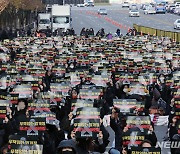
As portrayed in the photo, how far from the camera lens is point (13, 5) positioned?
6788cm

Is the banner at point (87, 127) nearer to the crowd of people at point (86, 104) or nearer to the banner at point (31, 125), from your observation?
the crowd of people at point (86, 104)

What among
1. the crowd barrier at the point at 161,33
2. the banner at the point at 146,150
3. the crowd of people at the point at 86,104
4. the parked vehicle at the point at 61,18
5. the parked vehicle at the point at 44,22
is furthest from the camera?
the parked vehicle at the point at 61,18

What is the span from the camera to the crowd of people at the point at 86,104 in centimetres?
1092

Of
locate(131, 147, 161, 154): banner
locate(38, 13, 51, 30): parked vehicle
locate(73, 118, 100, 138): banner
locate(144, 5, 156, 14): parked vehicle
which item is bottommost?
locate(144, 5, 156, 14): parked vehicle

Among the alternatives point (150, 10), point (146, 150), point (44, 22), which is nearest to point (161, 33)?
point (44, 22)

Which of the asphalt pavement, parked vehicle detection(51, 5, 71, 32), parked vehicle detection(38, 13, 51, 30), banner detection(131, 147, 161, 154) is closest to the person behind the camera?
banner detection(131, 147, 161, 154)

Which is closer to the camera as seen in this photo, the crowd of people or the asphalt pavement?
the crowd of people

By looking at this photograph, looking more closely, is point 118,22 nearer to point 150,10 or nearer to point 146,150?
point 150,10

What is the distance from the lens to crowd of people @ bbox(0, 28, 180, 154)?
35.8ft

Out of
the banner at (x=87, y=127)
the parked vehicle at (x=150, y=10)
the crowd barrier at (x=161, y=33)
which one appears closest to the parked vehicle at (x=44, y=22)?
the crowd barrier at (x=161, y=33)

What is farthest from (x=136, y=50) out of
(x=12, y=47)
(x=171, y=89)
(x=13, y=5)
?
(x=13, y=5)

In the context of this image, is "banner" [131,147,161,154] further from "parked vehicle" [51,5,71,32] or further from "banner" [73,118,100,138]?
"parked vehicle" [51,5,71,32]

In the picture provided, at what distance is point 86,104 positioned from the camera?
13.5 m

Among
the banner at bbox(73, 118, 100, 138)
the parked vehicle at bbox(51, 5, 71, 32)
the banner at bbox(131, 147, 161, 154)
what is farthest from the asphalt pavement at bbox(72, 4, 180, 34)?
the banner at bbox(131, 147, 161, 154)
